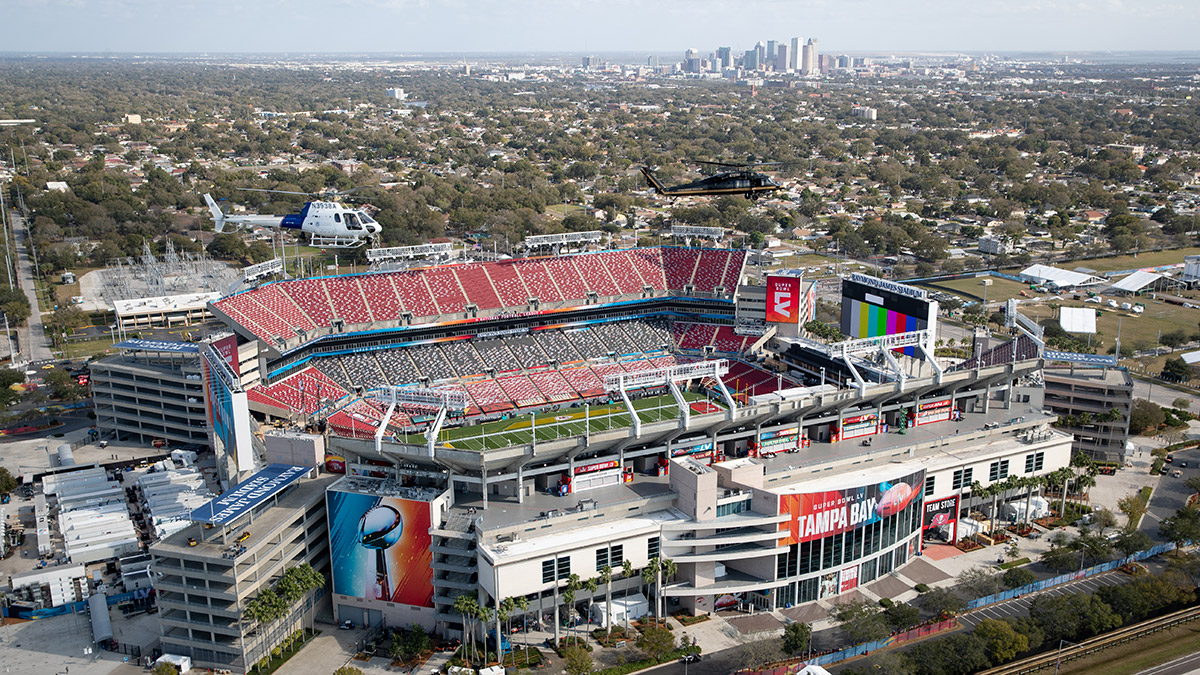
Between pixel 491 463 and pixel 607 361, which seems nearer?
pixel 491 463

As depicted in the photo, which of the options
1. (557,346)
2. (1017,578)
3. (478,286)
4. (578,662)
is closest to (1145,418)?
(1017,578)

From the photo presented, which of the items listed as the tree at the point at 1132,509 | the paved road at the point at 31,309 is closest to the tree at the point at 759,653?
the tree at the point at 1132,509


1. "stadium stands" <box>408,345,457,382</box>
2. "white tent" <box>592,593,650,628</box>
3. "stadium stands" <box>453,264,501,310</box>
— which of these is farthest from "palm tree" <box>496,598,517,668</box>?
"stadium stands" <box>453,264,501,310</box>

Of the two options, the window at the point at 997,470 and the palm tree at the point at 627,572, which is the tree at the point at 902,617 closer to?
the palm tree at the point at 627,572

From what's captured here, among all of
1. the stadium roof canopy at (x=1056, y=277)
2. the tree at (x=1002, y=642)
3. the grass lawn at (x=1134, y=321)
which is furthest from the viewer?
the stadium roof canopy at (x=1056, y=277)

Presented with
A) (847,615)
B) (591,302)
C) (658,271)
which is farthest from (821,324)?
(847,615)

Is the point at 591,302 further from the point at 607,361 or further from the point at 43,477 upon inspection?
the point at 43,477
